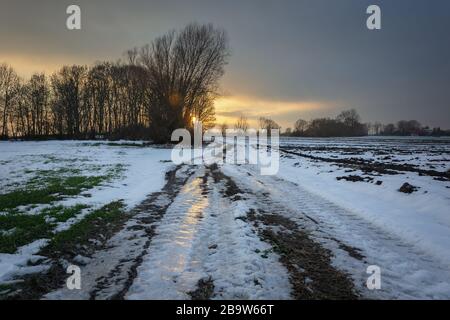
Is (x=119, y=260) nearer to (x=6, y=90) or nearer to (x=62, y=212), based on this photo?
(x=62, y=212)

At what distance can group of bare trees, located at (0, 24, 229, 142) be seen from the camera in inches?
1678

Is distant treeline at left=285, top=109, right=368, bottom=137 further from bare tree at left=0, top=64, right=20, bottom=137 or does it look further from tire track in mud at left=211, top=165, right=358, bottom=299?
tire track in mud at left=211, top=165, right=358, bottom=299

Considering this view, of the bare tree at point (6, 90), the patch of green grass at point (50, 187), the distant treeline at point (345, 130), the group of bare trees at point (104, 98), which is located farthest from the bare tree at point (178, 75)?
the distant treeline at point (345, 130)

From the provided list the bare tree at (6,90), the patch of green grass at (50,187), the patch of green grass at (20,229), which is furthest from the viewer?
the bare tree at (6,90)

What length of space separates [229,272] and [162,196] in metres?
6.60

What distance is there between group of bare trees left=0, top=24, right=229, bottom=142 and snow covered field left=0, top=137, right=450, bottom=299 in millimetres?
32467

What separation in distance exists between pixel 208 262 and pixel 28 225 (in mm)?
4537

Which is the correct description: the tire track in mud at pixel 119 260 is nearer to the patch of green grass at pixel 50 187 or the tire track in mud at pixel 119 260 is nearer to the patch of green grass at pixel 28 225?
the patch of green grass at pixel 28 225

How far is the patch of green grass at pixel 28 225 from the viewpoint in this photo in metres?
6.36

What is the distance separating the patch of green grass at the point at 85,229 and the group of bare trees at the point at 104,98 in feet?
111

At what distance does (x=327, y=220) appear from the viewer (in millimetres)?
8312

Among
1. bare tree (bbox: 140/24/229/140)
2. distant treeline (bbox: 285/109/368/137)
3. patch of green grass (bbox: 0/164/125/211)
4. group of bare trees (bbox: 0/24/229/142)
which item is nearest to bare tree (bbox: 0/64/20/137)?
group of bare trees (bbox: 0/24/229/142)
